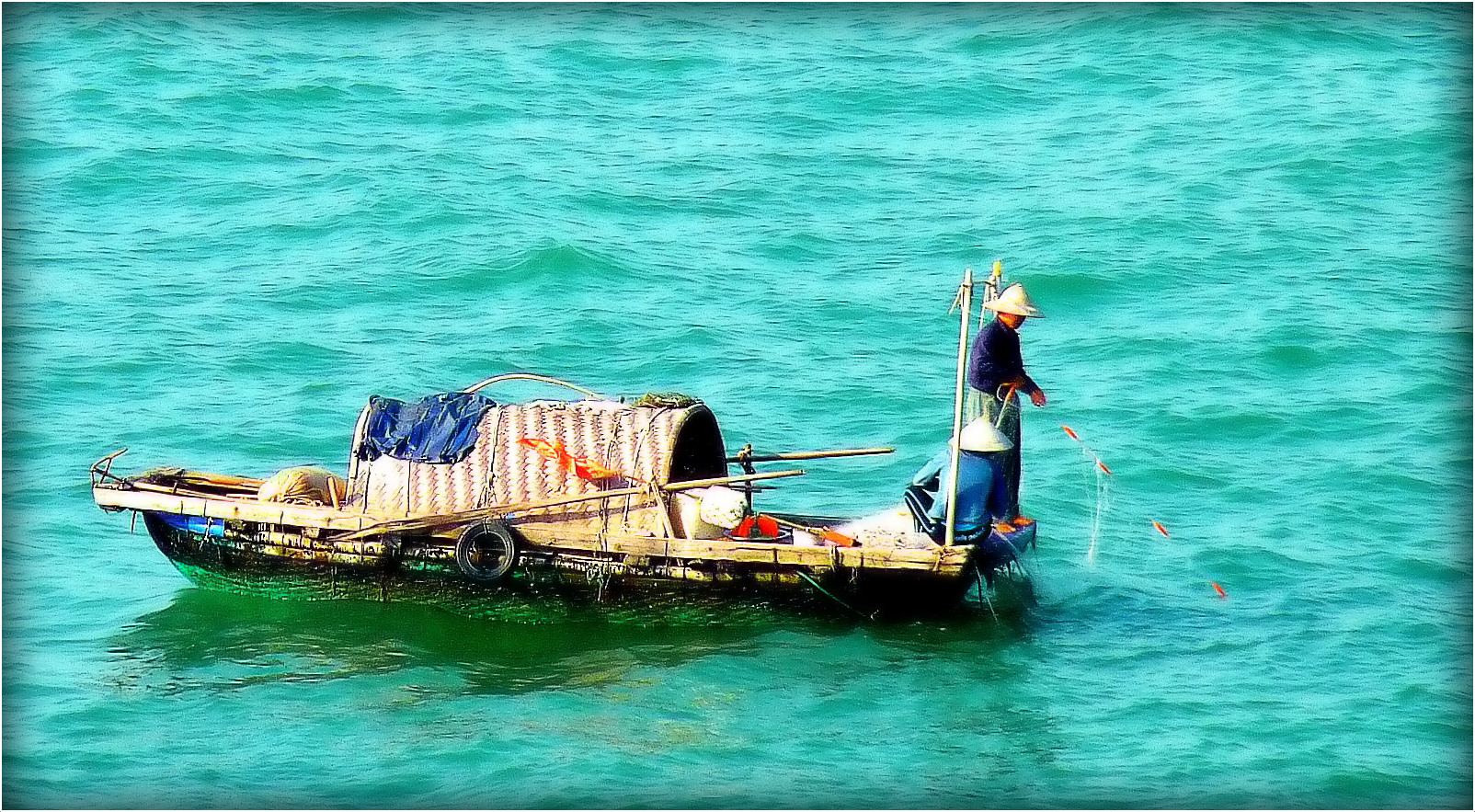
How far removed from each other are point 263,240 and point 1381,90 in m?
18.5

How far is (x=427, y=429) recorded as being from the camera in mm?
16875

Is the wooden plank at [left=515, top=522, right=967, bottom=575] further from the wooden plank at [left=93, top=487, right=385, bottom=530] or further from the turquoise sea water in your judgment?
the wooden plank at [left=93, top=487, right=385, bottom=530]

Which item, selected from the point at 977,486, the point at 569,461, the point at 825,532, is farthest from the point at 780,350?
the point at 977,486

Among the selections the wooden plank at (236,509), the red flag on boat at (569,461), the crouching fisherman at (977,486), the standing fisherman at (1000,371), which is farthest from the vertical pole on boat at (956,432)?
the wooden plank at (236,509)

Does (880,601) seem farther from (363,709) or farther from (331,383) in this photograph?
(331,383)

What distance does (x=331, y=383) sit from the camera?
922 inches

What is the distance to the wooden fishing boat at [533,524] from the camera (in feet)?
53.1

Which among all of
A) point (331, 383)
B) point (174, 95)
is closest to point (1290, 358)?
point (331, 383)

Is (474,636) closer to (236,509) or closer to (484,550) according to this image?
(484,550)

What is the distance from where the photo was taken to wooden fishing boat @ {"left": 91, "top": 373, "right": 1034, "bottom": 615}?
16.2 meters

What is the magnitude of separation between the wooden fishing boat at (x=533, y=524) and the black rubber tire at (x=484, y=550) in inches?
0.6

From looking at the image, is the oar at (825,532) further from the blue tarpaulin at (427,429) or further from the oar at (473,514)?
the blue tarpaulin at (427,429)


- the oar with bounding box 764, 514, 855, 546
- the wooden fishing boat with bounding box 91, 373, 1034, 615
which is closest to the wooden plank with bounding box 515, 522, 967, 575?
the wooden fishing boat with bounding box 91, 373, 1034, 615

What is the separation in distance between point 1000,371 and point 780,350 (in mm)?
8254
